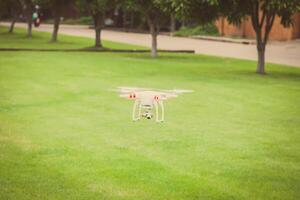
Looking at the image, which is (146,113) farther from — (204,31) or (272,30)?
(204,31)

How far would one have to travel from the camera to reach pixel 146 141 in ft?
35.3

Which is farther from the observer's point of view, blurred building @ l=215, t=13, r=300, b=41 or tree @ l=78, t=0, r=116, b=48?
blurred building @ l=215, t=13, r=300, b=41

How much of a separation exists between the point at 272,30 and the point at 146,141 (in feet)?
132

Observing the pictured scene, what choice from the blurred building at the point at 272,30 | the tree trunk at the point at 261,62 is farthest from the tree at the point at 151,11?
the blurred building at the point at 272,30

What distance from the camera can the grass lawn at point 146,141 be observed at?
27.0 feet

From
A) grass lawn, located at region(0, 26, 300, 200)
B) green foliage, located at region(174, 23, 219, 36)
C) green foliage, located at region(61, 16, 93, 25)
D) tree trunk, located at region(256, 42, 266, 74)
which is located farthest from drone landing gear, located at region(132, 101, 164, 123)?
green foliage, located at region(61, 16, 93, 25)

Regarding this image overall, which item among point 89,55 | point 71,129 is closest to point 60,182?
point 71,129

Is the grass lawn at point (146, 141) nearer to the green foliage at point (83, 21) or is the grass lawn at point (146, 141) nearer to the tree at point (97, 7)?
the tree at point (97, 7)

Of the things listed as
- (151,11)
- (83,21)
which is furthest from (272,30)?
(83,21)

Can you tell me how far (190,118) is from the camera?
13109 millimetres

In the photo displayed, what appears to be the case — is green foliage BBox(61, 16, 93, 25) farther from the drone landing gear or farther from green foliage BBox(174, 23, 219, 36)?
the drone landing gear

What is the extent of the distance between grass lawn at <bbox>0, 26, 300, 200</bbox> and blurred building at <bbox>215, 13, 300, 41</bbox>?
2861 centimetres

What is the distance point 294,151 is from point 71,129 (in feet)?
12.9

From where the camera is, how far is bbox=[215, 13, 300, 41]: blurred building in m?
47.9
